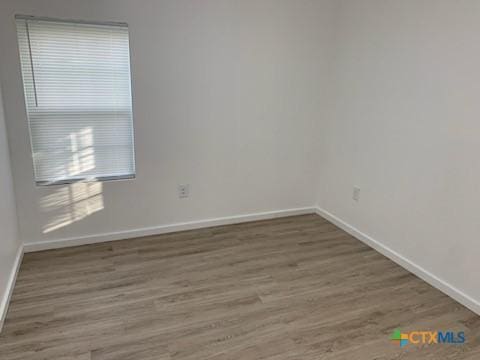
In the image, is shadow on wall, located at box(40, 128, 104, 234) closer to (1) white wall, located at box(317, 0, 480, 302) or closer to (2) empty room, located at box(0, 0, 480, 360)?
(2) empty room, located at box(0, 0, 480, 360)

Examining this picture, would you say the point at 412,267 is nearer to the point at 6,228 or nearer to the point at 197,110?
the point at 197,110

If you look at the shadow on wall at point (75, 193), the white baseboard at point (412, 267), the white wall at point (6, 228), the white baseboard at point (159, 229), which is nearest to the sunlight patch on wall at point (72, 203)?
the shadow on wall at point (75, 193)

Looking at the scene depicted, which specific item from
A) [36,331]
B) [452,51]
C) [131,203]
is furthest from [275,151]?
[36,331]

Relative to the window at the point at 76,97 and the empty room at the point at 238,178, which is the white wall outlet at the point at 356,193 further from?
the window at the point at 76,97

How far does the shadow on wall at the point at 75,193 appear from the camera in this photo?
2.66 m

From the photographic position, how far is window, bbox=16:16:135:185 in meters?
2.41

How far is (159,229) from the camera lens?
3.09 meters

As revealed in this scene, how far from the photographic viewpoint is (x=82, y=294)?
222 cm

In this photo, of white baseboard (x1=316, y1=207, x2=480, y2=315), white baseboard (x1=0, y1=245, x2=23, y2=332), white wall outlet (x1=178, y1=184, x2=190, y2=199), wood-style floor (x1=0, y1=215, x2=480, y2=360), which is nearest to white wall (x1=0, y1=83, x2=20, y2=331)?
white baseboard (x1=0, y1=245, x2=23, y2=332)

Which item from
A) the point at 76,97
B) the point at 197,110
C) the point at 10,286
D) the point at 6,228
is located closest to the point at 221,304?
the point at 10,286

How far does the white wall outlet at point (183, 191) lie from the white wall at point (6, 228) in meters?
1.26

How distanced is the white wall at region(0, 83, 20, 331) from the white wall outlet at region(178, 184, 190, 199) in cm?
126

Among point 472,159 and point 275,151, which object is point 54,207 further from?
point 472,159

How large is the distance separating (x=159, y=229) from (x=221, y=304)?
1163mm
